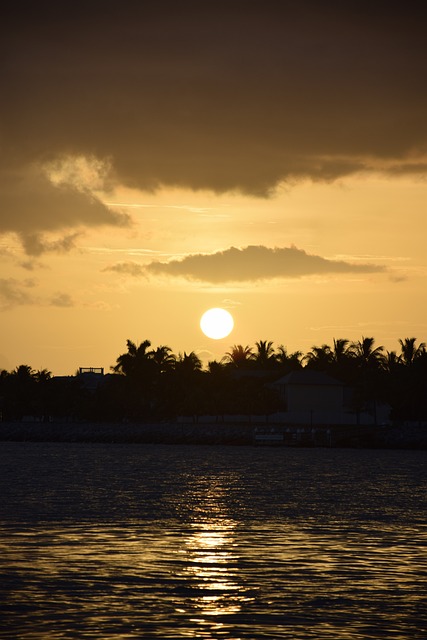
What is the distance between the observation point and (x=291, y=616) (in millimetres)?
21594

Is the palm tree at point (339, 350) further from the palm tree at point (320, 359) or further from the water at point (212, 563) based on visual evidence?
the water at point (212, 563)

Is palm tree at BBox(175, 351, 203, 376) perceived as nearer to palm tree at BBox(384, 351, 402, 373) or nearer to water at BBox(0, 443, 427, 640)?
palm tree at BBox(384, 351, 402, 373)

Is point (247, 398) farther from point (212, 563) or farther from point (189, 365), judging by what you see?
point (212, 563)

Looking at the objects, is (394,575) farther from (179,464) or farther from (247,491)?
(179,464)

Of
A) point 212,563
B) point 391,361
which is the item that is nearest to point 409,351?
point 391,361

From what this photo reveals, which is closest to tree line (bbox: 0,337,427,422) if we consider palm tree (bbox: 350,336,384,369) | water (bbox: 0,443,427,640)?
palm tree (bbox: 350,336,384,369)

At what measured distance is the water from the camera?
821 inches

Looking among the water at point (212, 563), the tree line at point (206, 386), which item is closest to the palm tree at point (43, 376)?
the tree line at point (206, 386)

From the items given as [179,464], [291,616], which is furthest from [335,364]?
[291,616]

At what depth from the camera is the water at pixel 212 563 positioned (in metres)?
20.8

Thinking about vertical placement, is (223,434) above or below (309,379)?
below

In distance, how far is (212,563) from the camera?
94.9 feet

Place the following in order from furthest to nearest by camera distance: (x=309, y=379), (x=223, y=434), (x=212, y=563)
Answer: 1. (x=309, y=379)
2. (x=223, y=434)
3. (x=212, y=563)

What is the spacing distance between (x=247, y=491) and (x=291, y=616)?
3827 cm
